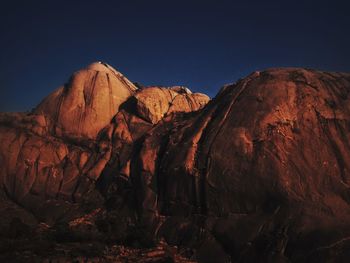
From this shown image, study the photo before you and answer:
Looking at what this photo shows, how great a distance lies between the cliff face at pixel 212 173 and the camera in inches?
731

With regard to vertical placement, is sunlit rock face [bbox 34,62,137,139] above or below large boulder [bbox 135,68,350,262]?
above

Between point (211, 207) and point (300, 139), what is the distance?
224 inches

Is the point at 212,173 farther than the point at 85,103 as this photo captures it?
No

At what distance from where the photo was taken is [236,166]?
21.0 metres

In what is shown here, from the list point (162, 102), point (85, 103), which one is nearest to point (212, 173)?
point (162, 102)

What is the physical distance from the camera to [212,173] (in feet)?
70.7

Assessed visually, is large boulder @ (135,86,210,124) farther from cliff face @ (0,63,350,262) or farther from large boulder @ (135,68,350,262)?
large boulder @ (135,68,350,262)

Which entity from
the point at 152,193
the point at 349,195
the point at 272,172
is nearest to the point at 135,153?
the point at 152,193

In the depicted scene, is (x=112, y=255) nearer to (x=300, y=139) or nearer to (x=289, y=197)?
(x=289, y=197)

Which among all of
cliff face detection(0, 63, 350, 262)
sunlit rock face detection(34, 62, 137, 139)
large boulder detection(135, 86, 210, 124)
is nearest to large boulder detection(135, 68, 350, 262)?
cliff face detection(0, 63, 350, 262)

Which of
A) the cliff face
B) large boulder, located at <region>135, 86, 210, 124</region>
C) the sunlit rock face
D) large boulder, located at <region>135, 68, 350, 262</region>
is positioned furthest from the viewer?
the sunlit rock face

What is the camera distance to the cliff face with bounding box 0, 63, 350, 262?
731 inches

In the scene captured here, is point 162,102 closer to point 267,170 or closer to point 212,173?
point 212,173

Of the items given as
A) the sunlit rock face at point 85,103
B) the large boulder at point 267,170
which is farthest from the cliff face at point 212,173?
the sunlit rock face at point 85,103
